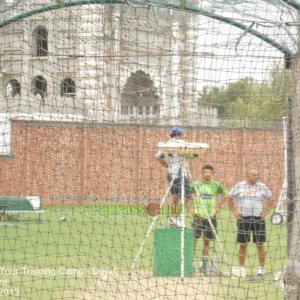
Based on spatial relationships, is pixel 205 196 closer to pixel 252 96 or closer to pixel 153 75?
pixel 252 96

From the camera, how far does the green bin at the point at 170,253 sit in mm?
8766

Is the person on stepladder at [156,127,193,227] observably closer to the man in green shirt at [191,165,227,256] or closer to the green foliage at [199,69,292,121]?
the man in green shirt at [191,165,227,256]

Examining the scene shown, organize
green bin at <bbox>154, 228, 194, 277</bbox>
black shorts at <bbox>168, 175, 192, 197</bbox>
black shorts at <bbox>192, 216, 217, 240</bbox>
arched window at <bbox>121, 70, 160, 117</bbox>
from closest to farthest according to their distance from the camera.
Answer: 1. arched window at <bbox>121, 70, 160, 117</bbox>
2. green bin at <bbox>154, 228, 194, 277</bbox>
3. black shorts at <bbox>192, 216, 217, 240</bbox>
4. black shorts at <bbox>168, 175, 192, 197</bbox>

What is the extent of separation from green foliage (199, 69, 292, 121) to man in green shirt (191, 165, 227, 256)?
1.30 metres

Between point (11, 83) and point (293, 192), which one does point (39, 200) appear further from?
point (293, 192)

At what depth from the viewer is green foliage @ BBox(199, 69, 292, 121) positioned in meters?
7.49

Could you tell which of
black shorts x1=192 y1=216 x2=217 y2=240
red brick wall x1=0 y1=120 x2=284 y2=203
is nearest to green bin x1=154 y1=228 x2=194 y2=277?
black shorts x1=192 y1=216 x2=217 y2=240

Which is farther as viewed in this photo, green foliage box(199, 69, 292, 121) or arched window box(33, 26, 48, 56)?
green foliage box(199, 69, 292, 121)

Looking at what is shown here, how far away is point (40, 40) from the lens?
24.0 feet

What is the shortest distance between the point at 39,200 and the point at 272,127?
4.88m

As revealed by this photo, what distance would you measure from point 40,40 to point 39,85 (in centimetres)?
56

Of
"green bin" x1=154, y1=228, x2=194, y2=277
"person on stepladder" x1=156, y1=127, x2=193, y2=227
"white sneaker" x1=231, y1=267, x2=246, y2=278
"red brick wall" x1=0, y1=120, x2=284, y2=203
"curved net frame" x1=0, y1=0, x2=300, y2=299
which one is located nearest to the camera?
"curved net frame" x1=0, y1=0, x2=300, y2=299

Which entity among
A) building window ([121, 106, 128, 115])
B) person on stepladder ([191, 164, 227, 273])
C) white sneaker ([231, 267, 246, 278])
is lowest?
white sneaker ([231, 267, 246, 278])

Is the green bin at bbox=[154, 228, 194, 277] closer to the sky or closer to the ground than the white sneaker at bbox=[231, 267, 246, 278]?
closer to the sky
